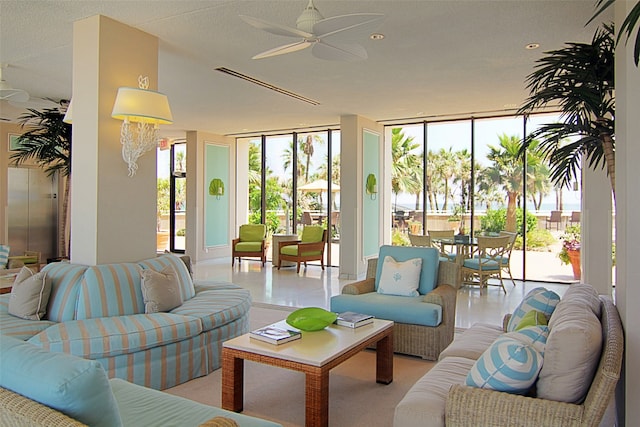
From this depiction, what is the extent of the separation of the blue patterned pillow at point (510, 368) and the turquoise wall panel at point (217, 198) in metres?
9.07

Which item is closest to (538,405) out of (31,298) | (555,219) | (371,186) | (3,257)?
(31,298)

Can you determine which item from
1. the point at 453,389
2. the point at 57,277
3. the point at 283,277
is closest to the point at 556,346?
the point at 453,389

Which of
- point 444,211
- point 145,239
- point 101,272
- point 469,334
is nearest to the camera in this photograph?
point 469,334

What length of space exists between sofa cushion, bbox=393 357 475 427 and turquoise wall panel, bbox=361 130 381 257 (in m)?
6.02

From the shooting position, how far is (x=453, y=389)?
80.4 inches

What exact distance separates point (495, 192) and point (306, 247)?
142 inches

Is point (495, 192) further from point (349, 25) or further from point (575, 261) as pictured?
point (349, 25)

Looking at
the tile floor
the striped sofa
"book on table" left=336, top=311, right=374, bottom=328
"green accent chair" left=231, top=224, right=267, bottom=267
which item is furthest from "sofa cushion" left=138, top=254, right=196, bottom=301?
"green accent chair" left=231, top=224, right=267, bottom=267

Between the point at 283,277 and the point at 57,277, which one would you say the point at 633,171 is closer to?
the point at 57,277

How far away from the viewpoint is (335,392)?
3.28m

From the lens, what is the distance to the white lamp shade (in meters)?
3.83

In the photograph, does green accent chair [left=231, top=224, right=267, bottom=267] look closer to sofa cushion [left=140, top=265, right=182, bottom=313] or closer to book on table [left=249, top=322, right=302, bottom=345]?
sofa cushion [left=140, top=265, right=182, bottom=313]

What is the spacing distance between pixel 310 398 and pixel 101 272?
1997mm

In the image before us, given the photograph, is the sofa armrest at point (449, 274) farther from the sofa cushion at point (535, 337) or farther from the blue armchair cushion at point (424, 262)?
the sofa cushion at point (535, 337)
